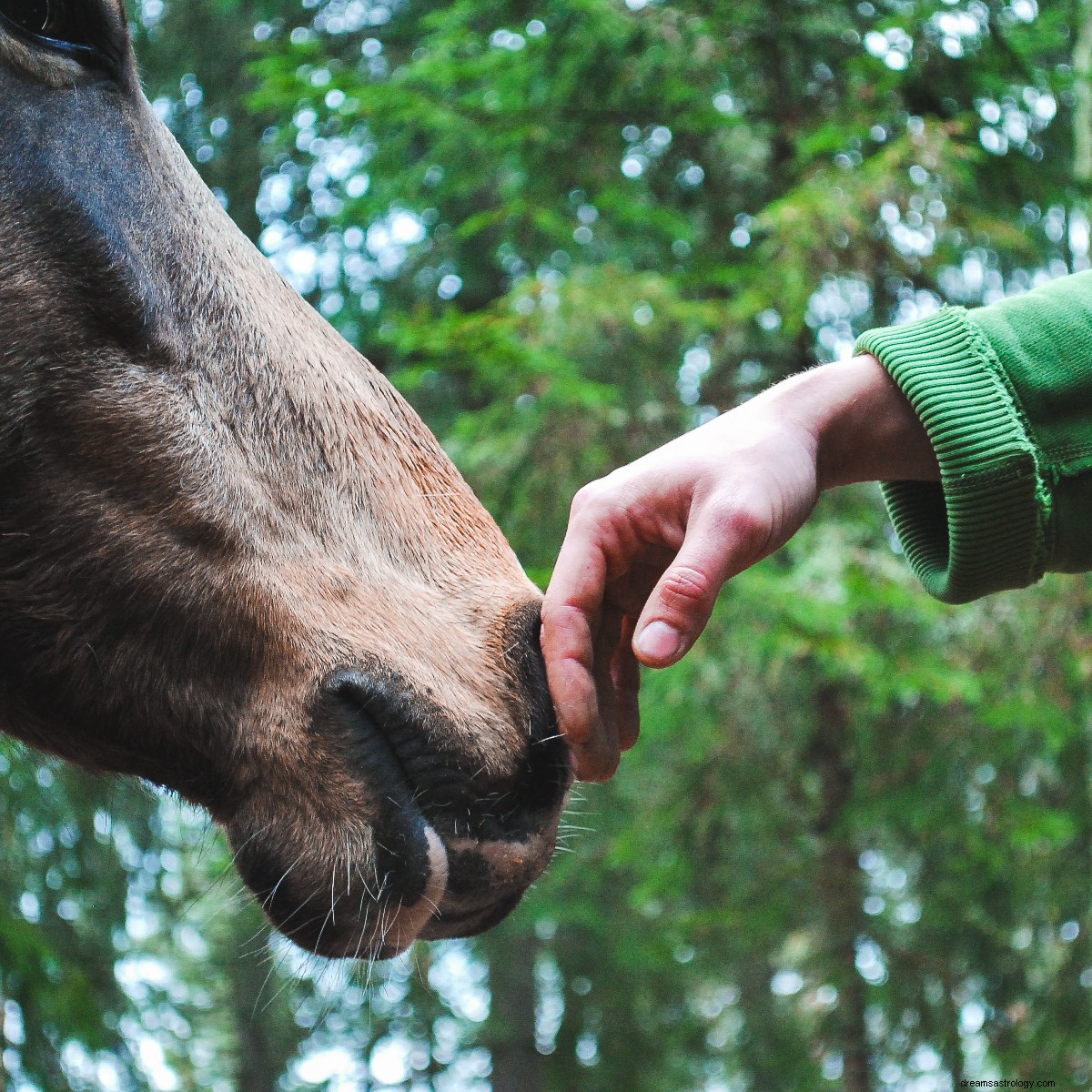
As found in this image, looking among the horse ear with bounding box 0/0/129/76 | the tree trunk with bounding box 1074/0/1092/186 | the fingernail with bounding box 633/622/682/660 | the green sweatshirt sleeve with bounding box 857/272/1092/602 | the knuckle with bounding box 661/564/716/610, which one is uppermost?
the horse ear with bounding box 0/0/129/76

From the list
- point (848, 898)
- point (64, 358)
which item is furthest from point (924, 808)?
point (64, 358)

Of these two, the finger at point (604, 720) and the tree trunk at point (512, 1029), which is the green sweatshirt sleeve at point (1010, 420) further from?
the tree trunk at point (512, 1029)

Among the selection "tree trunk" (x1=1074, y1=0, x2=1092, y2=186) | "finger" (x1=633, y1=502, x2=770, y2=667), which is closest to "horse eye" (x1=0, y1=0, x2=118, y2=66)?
"finger" (x1=633, y1=502, x2=770, y2=667)

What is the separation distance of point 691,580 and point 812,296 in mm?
4894

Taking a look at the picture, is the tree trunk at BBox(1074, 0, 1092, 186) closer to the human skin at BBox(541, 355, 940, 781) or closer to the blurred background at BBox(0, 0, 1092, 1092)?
the blurred background at BBox(0, 0, 1092, 1092)

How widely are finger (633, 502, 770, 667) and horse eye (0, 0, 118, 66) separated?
3.60 ft

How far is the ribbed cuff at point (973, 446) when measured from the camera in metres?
1.59

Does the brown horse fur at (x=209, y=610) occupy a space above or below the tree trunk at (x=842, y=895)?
above

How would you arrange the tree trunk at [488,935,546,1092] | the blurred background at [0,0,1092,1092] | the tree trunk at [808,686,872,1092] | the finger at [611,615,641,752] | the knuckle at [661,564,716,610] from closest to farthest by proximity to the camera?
the knuckle at [661,564,716,610] → the finger at [611,615,641,752] → the blurred background at [0,0,1092,1092] → the tree trunk at [808,686,872,1092] → the tree trunk at [488,935,546,1092]

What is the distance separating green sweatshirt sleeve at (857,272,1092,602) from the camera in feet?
5.23

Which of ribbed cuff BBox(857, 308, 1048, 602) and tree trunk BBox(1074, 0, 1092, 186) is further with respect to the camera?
tree trunk BBox(1074, 0, 1092, 186)

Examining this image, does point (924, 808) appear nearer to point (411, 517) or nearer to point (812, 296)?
point (812, 296)

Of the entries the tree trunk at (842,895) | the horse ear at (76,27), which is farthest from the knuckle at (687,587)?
the tree trunk at (842,895)

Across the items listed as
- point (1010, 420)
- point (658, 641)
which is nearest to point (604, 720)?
point (658, 641)
